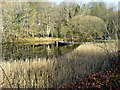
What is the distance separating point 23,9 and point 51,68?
72.7 ft

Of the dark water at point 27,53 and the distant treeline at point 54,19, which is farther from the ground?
the distant treeline at point 54,19

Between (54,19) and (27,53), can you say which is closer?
(27,53)

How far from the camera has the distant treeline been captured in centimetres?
2333

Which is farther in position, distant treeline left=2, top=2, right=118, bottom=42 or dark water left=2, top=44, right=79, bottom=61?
distant treeline left=2, top=2, right=118, bottom=42

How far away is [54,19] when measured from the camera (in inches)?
1181

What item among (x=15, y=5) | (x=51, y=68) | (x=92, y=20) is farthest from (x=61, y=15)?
(x=51, y=68)

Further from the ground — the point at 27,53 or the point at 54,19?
the point at 54,19

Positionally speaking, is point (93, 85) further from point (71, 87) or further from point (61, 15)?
point (61, 15)

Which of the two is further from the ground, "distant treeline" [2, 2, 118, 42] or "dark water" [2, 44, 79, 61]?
"distant treeline" [2, 2, 118, 42]

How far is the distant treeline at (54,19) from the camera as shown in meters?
23.3

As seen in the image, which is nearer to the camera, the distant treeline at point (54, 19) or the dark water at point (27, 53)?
the dark water at point (27, 53)

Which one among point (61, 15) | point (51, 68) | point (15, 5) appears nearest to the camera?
point (51, 68)

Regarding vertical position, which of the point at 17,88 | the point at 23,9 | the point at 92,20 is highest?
the point at 23,9

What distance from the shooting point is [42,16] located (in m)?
29.1
